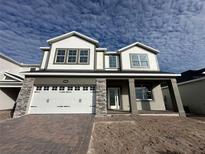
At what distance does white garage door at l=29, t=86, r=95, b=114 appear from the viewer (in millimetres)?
9227

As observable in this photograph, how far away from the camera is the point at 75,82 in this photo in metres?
9.66

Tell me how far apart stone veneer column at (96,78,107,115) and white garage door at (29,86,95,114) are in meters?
0.52

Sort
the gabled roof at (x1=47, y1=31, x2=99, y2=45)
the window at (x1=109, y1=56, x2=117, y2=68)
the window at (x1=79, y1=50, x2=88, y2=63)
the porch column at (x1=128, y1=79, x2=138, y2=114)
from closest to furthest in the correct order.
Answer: the porch column at (x1=128, y1=79, x2=138, y2=114) < the window at (x1=79, y1=50, x2=88, y2=63) < the gabled roof at (x1=47, y1=31, x2=99, y2=45) < the window at (x1=109, y1=56, x2=117, y2=68)

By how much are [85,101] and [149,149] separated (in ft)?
21.4

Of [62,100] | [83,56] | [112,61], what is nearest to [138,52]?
[112,61]

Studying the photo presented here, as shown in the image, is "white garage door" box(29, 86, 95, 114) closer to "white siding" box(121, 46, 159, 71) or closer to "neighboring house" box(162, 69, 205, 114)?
"white siding" box(121, 46, 159, 71)

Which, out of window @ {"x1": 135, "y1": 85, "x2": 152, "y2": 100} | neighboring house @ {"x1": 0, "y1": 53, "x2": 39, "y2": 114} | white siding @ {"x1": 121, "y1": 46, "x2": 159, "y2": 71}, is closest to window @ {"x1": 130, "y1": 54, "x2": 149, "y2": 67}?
white siding @ {"x1": 121, "y1": 46, "x2": 159, "y2": 71}

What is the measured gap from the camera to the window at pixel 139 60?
1242 centimetres

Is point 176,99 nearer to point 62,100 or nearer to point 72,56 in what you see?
point 62,100

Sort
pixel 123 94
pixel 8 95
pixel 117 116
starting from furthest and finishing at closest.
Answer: pixel 8 95 < pixel 123 94 < pixel 117 116

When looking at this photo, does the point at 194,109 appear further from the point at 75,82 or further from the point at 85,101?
the point at 75,82

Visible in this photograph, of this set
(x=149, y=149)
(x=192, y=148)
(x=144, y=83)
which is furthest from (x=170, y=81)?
(x=149, y=149)

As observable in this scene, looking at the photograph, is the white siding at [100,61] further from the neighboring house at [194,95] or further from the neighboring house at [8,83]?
the neighboring house at [194,95]

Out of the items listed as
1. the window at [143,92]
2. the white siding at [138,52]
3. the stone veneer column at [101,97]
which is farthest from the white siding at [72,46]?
the window at [143,92]
